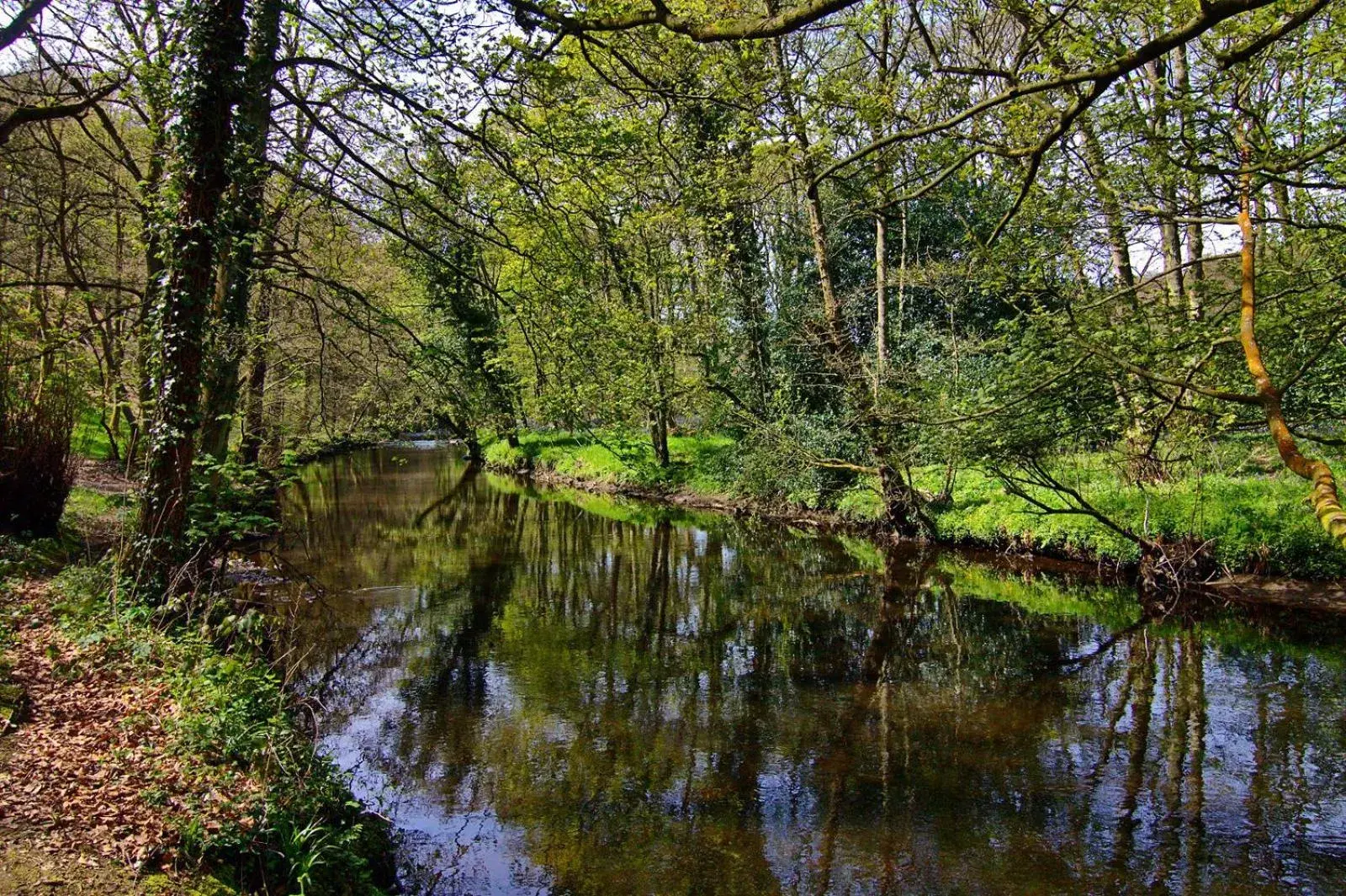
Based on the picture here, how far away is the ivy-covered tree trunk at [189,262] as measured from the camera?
6281 millimetres

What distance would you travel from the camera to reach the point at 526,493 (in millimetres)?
25609

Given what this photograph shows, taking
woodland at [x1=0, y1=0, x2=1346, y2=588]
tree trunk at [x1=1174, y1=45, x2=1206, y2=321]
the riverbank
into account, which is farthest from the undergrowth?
tree trunk at [x1=1174, y1=45, x2=1206, y2=321]

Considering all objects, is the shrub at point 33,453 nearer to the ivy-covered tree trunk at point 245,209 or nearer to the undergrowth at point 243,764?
the ivy-covered tree trunk at point 245,209

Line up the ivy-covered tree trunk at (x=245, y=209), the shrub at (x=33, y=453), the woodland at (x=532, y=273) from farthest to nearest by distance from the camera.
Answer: the shrub at (x=33, y=453)
the ivy-covered tree trunk at (x=245, y=209)
the woodland at (x=532, y=273)

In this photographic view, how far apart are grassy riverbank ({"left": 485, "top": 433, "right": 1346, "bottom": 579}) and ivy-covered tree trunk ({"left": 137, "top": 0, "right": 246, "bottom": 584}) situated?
3.54 metres

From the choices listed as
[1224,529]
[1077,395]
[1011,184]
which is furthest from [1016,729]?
[1224,529]

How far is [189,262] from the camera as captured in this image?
636 centimetres

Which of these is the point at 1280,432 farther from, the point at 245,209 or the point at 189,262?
the point at 245,209

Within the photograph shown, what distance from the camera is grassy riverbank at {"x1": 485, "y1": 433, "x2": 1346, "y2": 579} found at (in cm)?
1136

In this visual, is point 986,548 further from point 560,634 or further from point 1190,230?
point 560,634

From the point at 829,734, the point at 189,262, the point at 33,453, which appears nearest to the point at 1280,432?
the point at 829,734

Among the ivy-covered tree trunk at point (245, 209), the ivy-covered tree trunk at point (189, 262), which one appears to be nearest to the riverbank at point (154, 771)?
the ivy-covered tree trunk at point (189, 262)

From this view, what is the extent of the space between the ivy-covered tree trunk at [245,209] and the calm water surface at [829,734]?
11.1ft

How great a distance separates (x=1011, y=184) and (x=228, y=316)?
730cm
